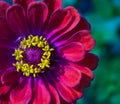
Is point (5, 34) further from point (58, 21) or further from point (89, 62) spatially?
point (89, 62)

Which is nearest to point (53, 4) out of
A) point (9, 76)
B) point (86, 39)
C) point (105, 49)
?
point (86, 39)

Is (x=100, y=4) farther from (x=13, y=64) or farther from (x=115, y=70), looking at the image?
(x=13, y=64)

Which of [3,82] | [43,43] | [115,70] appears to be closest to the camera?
[3,82]

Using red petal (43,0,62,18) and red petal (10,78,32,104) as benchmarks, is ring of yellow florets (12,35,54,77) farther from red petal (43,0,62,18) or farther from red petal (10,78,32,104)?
red petal (43,0,62,18)

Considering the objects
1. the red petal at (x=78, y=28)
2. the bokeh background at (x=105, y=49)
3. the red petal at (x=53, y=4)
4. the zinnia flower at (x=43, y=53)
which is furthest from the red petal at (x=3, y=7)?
the bokeh background at (x=105, y=49)

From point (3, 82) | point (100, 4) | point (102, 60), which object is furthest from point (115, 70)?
point (3, 82)

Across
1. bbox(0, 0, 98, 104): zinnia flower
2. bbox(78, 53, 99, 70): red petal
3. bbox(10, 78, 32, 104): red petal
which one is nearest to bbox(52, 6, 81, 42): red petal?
bbox(0, 0, 98, 104): zinnia flower
